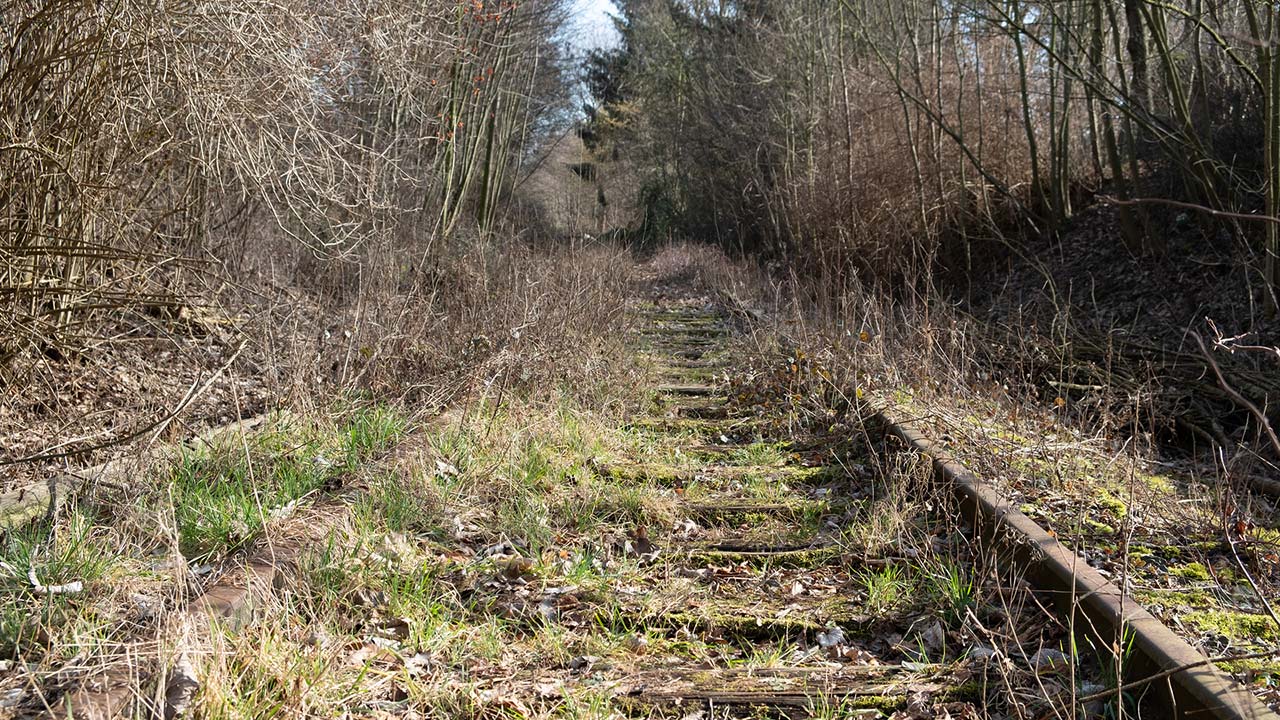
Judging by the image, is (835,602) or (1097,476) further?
(1097,476)

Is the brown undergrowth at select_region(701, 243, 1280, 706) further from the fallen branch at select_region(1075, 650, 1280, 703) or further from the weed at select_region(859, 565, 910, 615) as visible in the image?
the weed at select_region(859, 565, 910, 615)

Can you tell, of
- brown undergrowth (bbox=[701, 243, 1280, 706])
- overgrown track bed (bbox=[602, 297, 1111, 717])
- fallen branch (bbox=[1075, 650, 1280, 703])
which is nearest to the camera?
fallen branch (bbox=[1075, 650, 1280, 703])

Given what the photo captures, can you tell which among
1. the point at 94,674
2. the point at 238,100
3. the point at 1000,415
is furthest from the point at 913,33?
the point at 94,674

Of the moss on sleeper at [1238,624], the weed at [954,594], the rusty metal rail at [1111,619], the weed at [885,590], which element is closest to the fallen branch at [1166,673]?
the rusty metal rail at [1111,619]

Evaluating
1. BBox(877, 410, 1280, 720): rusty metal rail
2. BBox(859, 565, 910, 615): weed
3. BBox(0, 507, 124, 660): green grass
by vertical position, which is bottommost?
BBox(859, 565, 910, 615): weed

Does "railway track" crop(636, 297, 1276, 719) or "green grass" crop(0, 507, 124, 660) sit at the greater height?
"green grass" crop(0, 507, 124, 660)

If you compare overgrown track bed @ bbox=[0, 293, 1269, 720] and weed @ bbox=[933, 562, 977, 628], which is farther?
weed @ bbox=[933, 562, 977, 628]

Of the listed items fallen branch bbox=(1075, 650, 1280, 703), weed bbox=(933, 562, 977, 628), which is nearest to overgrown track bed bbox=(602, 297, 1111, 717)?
weed bbox=(933, 562, 977, 628)

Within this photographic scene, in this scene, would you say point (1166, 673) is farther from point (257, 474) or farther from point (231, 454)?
point (231, 454)

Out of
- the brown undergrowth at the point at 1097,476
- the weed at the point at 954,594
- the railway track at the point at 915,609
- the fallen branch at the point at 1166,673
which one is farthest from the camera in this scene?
the weed at the point at 954,594

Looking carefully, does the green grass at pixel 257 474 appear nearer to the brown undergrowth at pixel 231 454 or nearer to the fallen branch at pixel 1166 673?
the brown undergrowth at pixel 231 454

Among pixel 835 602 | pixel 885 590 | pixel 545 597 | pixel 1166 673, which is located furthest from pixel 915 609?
pixel 545 597

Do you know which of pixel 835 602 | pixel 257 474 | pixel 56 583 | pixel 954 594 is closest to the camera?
pixel 56 583

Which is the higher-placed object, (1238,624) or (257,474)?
(257,474)
